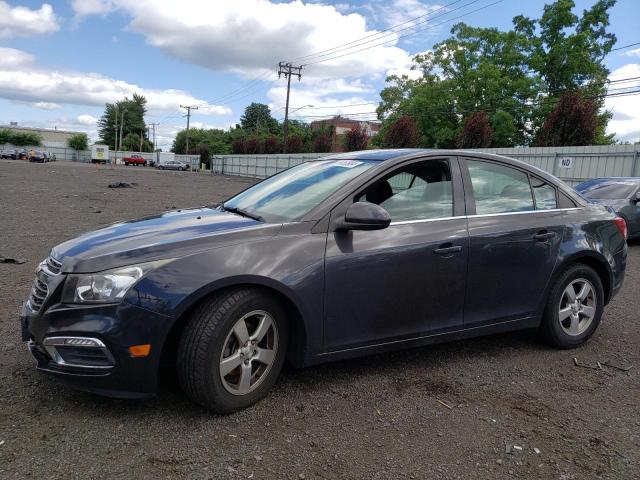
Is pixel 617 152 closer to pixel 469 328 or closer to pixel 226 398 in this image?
pixel 469 328

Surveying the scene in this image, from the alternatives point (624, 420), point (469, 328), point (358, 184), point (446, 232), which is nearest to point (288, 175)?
point (358, 184)

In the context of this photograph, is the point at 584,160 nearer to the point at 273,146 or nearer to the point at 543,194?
the point at 543,194

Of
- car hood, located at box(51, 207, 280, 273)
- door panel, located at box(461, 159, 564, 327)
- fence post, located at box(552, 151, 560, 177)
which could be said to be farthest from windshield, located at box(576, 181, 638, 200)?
car hood, located at box(51, 207, 280, 273)

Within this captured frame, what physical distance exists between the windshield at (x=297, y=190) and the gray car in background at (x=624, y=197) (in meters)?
7.53

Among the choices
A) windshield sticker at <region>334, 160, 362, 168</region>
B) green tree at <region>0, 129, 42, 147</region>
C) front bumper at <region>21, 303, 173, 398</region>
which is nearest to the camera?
front bumper at <region>21, 303, 173, 398</region>

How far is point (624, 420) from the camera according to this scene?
3041 millimetres

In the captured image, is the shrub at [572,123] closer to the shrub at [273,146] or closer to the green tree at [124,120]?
the shrub at [273,146]

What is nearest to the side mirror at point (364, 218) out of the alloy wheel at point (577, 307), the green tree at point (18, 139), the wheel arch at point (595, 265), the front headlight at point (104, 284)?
the front headlight at point (104, 284)

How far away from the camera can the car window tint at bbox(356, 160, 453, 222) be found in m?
3.46

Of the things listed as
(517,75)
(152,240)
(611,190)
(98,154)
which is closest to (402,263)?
(152,240)

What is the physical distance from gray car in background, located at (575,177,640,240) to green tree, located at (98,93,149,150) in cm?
11611

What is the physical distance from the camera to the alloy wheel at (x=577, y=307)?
13.5ft

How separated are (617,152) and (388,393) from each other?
1679 centimetres

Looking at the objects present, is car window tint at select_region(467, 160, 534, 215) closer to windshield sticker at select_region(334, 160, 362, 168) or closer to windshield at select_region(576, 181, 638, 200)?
windshield sticker at select_region(334, 160, 362, 168)
